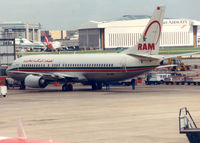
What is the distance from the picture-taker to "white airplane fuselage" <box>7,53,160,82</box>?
186 feet

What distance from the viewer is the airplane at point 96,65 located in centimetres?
5684

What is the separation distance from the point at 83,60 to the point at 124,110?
23.2 m

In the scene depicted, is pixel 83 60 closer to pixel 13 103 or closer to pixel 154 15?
pixel 154 15

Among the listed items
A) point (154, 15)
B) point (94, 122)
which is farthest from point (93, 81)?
point (94, 122)

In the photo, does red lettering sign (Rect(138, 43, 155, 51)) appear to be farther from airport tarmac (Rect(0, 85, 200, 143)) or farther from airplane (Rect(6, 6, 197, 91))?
airport tarmac (Rect(0, 85, 200, 143))

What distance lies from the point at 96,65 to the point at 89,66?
1.05 m

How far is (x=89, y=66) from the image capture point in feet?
198

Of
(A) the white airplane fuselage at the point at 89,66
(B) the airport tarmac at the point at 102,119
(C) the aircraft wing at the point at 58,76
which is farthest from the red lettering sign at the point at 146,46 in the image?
(B) the airport tarmac at the point at 102,119

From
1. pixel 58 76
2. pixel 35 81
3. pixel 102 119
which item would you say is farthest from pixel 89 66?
pixel 102 119

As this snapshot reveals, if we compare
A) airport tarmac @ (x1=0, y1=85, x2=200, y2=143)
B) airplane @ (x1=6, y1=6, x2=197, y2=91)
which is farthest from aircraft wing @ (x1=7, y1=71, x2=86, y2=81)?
airport tarmac @ (x1=0, y1=85, x2=200, y2=143)

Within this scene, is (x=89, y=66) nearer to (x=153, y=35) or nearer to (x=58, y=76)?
(x=58, y=76)

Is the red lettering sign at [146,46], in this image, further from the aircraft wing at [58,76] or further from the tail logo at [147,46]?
the aircraft wing at [58,76]

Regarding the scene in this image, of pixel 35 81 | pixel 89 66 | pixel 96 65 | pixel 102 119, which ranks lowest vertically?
pixel 102 119

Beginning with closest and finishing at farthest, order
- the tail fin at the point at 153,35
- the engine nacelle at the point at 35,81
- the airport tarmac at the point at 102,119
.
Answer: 1. the airport tarmac at the point at 102,119
2. the tail fin at the point at 153,35
3. the engine nacelle at the point at 35,81
